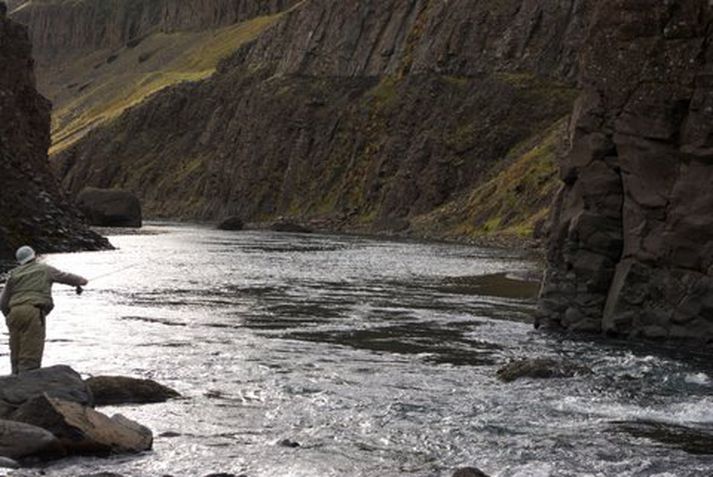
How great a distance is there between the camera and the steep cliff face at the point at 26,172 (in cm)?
6819

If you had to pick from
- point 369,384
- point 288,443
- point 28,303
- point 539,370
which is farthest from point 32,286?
point 539,370

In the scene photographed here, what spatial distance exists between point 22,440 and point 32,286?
404cm

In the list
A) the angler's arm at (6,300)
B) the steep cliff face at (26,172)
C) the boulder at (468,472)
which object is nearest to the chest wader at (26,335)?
the angler's arm at (6,300)

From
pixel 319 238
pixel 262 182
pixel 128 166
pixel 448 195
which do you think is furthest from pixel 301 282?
pixel 128 166

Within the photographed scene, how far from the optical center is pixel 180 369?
29.2 m

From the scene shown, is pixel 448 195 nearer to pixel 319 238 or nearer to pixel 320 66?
pixel 319 238

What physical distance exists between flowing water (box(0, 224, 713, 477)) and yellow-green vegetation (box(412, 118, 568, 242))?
157ft

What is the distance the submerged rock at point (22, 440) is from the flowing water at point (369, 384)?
461mm

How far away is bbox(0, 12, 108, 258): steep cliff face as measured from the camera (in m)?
68.2

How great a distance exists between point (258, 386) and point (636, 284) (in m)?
14.5

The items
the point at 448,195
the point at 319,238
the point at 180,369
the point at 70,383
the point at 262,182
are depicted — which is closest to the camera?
the point at 70,383

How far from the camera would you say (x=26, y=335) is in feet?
73.4

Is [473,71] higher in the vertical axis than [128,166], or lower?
higher

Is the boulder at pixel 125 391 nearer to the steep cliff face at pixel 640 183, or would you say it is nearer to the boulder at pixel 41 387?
the boulder at pixel 41 387
